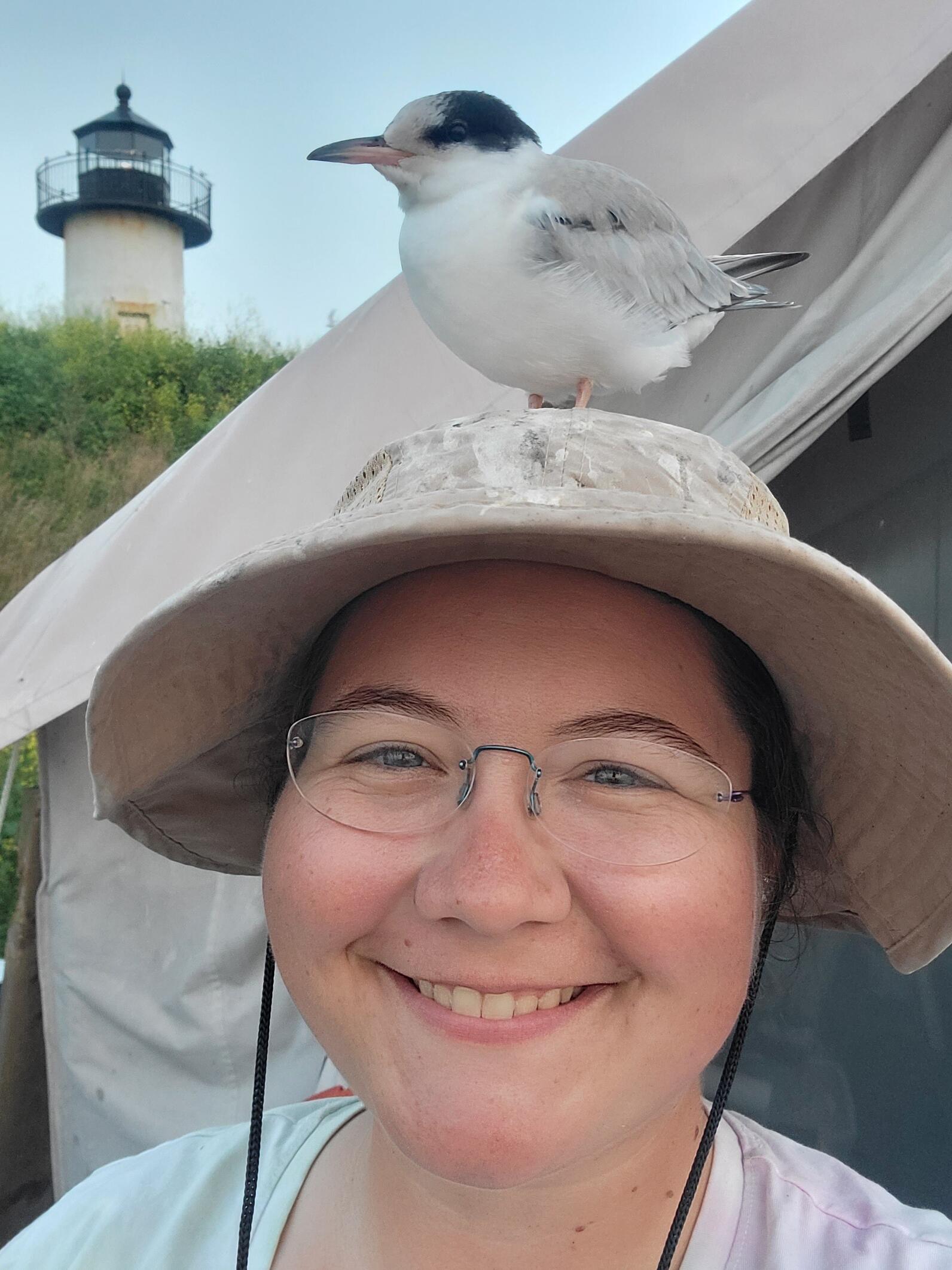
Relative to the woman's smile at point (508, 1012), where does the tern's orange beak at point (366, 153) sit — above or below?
above

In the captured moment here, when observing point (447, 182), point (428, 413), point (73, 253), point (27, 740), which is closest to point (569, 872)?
point (447, 182)

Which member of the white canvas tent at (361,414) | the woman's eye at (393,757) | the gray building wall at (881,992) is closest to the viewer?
the woman's eye at (393,757)

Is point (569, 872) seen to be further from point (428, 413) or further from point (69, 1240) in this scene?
point (428, 413)

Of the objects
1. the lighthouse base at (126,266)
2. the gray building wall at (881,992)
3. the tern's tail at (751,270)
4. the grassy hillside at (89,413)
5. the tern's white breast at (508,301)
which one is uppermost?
the lighthouse base at (126,266)

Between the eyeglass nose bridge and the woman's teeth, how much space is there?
4.5 inches

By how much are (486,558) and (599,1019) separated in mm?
318

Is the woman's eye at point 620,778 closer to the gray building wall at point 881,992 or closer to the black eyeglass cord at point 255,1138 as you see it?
the black eyeglass cord at point 255,1138

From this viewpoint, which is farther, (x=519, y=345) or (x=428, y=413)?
(x=428, y=413)

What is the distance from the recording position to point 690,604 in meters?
0.74

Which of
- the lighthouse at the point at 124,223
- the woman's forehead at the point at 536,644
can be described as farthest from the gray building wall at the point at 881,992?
the lighthouse at the point at 124,223

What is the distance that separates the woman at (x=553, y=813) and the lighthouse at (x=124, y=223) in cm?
1848

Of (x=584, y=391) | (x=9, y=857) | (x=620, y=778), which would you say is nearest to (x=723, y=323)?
(x=584, y=391)

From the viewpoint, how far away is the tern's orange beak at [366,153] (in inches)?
44.3

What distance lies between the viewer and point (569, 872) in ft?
2.13
